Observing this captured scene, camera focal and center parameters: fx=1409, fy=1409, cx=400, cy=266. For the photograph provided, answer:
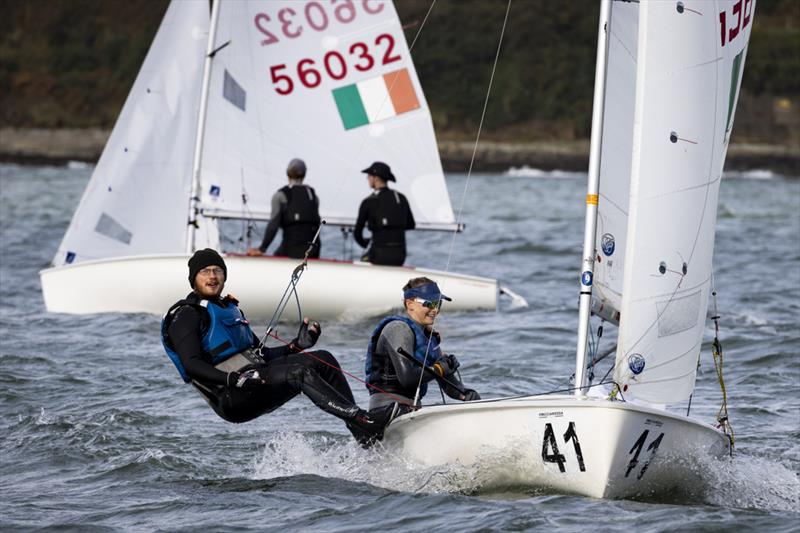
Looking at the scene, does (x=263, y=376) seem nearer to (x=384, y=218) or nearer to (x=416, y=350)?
(x=416, y=350)

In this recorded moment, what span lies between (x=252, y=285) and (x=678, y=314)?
222 inches

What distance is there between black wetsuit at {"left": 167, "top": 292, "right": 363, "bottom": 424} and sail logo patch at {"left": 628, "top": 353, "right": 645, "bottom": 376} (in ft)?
3.88

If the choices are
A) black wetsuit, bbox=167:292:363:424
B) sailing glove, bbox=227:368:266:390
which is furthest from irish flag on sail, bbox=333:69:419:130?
sailing glove, bbox=227:368:266:390

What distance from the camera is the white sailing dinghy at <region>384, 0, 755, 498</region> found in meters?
5.45

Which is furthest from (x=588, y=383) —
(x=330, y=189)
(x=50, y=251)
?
(x=50, y=251)

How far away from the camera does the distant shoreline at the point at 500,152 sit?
178ft

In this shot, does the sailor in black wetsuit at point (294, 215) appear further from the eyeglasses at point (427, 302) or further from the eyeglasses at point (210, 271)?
the eyeglasses at point (427, 302)

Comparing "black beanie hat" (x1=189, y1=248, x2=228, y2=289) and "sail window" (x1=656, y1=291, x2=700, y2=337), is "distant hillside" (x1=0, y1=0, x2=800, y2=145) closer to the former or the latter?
"black beanie hat" (x1=189, y1=248, x2=228, y2=289)

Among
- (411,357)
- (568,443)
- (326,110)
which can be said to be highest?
(326,110)

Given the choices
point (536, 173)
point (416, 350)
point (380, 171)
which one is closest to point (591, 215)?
point (416, 350)

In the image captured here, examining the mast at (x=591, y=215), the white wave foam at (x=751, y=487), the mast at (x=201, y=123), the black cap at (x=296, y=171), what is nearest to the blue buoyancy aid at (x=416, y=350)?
the mast at (x=591, y=215)

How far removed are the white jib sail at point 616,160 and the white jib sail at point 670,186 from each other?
51 centimetres

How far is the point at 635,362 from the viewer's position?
5672mm

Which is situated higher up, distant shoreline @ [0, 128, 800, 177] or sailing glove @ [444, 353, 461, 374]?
distant shoreline @ [0, 128, 800, 177]
